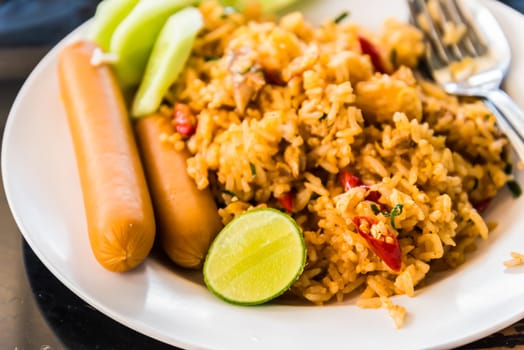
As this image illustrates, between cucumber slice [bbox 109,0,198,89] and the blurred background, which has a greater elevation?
cucumber slice [bbox 109,0,198,89]

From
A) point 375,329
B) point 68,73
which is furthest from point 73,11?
point 375,329

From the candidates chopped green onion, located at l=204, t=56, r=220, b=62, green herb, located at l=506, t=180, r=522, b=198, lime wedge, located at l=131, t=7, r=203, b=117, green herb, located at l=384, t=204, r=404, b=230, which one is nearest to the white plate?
green herb, located at l=506, t=180, r=522, b=198

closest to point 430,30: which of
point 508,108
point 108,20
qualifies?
point 508,108

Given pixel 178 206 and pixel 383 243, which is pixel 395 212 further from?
pixel 178 206

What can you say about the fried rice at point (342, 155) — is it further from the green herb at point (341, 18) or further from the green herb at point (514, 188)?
the green herb at point (341, 18)

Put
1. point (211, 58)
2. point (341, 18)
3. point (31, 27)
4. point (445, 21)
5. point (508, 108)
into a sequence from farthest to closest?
point (31, 27) < point (341, 18) < point (445, 21) < point (211, 58) < point (508, 108)

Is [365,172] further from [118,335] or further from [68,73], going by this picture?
[68,73]

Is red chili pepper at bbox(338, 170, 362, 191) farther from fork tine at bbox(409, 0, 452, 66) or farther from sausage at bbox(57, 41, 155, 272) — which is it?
fork tine at bbox(409, 0, 452, 66)
